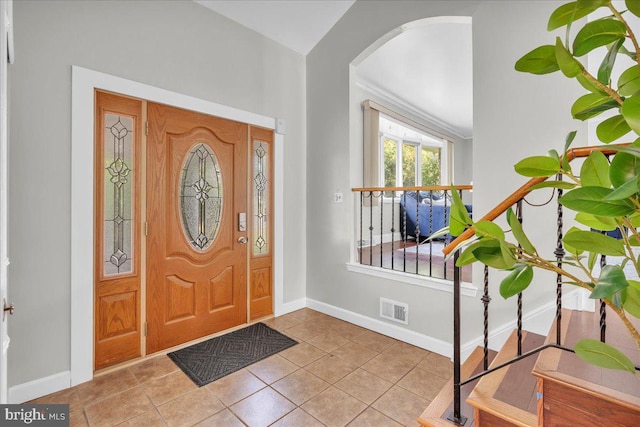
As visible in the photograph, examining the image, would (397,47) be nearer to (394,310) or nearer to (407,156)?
(394,310)

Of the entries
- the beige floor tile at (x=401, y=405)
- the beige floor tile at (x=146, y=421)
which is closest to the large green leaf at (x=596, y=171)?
the beige floor tile at (x=401, y=405)

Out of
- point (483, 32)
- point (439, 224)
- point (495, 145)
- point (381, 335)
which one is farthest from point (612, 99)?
point (439, 224)

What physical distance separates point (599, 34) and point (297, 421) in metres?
2.08

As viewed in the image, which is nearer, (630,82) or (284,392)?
(630,82)

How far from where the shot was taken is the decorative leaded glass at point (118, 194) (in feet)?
7.36

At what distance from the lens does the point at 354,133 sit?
323cm

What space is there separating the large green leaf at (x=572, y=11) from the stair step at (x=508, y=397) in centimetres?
135

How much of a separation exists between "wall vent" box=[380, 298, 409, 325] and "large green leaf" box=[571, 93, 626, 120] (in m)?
2.29

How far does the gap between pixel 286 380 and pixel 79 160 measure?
210 cm

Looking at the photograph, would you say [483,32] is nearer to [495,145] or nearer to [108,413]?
[495,145]

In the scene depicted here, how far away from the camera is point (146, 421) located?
1.76m

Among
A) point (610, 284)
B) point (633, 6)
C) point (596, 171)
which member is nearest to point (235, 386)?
point (610, 284)

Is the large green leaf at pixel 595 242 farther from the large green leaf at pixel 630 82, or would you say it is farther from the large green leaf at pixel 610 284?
the large green leaf at pixel 630 82

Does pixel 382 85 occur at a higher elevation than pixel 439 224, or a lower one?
higher
